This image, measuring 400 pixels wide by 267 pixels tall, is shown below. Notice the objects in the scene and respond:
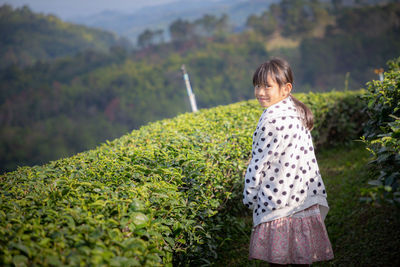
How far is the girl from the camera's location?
5.99 ft

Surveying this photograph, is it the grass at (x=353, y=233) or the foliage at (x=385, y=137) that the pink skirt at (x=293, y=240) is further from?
the grass at (x=353, y=233)

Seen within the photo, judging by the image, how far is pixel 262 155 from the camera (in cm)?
184

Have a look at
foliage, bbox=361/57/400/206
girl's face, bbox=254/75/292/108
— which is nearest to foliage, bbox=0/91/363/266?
girl's face, bbox=254/75/292/108

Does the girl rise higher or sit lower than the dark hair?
lower

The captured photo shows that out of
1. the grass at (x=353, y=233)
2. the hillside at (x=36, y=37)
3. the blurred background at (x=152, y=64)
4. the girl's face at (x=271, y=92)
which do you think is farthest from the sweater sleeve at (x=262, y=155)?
the hillside at (x=36, y=37)

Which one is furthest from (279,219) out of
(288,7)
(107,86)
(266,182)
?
(288,7)

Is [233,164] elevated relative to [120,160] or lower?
lower

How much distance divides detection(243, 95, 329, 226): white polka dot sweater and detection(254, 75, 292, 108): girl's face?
0.08 m

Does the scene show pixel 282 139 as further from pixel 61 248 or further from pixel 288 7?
pixel 288 7

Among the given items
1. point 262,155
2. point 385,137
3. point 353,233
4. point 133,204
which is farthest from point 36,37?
point 385,137

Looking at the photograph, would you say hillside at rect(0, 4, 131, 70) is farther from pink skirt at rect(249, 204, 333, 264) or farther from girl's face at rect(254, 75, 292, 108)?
pink skirt at rect(249, 204, 333, 264)

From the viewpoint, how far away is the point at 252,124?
3867 millimetres

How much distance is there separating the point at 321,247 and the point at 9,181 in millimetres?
2212

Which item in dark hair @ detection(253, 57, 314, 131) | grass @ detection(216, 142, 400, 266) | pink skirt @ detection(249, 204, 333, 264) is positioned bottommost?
grass @ detection(216, 142, 400, 266)
